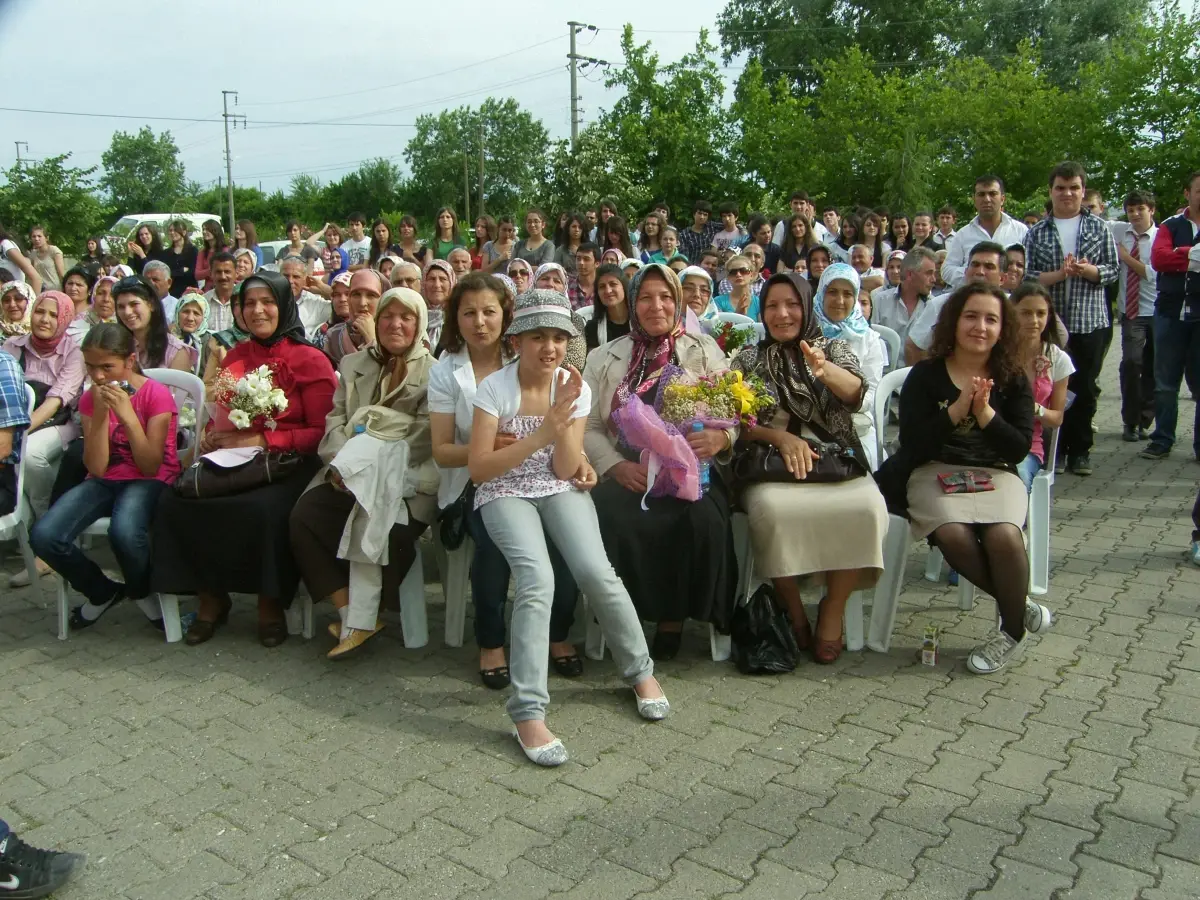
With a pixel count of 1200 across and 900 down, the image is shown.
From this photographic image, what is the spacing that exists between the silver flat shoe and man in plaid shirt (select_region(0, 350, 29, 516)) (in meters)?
2.90

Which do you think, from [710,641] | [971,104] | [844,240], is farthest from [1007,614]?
[971,104]

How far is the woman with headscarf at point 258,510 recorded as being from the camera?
4.42 m

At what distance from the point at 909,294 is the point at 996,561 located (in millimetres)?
3817

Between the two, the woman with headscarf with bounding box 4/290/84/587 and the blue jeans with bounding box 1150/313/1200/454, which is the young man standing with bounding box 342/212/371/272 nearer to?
the woman with headscarf with bounding box 4/290/84/587

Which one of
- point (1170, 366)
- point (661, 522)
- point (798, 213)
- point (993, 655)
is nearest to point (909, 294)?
point (1170, 366)

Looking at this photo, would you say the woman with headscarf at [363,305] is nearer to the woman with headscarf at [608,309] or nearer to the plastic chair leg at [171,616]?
the woman with headscarf at [608,309]

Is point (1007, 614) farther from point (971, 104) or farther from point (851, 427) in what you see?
point (971, 104)

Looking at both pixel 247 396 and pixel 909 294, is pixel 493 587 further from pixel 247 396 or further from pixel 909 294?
pixel 909 294

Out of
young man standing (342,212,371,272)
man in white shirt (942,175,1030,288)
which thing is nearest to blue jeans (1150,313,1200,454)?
man in white shirt (942,175,1030,288)

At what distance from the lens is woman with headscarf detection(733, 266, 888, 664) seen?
406 centimetres

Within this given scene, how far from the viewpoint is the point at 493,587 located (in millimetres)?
4027

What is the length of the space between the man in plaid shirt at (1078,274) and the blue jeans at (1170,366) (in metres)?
0.53

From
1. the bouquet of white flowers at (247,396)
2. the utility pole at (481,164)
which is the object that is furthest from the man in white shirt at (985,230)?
the utility pole at (481,164)

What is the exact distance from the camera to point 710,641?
14.1 ft
